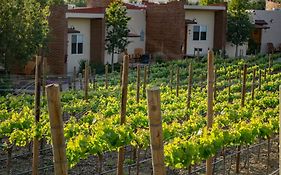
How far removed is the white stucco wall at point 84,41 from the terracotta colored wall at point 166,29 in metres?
5.64

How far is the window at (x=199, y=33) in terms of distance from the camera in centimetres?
3925

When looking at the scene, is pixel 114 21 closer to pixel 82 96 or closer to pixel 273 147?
pixel 82 96

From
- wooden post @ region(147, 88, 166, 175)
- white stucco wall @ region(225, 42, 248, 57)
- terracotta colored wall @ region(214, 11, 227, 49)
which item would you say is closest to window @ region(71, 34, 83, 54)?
terracotta colored wall @ region(214, 11, 227, 49)

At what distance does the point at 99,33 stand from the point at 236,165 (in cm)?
2091

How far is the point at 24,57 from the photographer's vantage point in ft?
75.3

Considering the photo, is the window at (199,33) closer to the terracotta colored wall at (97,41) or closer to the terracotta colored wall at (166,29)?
the terracotta colored wall at (166,29)

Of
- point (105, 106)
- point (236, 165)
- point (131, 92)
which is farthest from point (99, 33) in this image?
point (236, 165)

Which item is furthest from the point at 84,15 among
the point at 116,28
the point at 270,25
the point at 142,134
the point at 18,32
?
the point at 142,134

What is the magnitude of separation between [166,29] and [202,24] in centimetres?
358

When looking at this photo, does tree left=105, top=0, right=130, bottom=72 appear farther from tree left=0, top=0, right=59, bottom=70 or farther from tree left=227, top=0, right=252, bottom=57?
tree left=227, top=0, right=252, bottom=57

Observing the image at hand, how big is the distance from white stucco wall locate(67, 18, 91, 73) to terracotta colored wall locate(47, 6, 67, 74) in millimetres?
1465

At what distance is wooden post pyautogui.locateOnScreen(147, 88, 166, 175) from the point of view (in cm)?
500

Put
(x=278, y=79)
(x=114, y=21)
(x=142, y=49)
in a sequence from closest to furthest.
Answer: (x=278, y=79)
(x=114, y=21)
(x=142, y=49)

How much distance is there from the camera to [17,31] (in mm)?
22375
